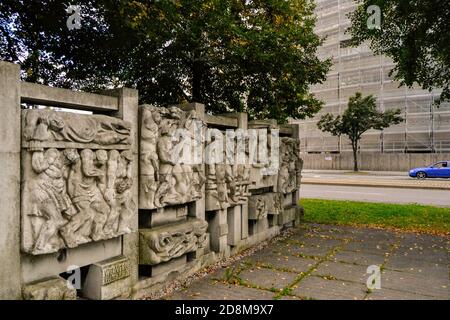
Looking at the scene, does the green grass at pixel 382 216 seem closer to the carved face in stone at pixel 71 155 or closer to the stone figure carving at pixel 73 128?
the stone figure carving at pixel 73 128

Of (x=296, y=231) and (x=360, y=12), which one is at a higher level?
(x=360, y=12)

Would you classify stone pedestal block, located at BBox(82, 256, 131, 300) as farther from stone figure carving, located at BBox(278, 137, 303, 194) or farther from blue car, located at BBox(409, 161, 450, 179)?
blue car, located at BBox(409, 161, 450, 179)

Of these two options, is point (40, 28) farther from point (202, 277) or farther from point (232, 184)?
point (202, 277)

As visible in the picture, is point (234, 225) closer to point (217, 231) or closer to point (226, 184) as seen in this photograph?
point (217, 231)

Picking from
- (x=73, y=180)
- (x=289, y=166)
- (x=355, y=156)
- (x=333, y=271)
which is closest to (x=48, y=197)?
(x=73, y=180)

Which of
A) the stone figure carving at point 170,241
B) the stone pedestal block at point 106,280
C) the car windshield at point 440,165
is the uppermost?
the car windshield at point 440,165

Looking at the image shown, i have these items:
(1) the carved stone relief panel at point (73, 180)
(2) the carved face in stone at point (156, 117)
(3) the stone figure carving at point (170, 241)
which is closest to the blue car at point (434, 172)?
(3) the stone figure carving at point (170, 241)

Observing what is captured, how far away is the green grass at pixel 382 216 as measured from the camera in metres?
9.68

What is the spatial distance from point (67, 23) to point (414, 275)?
8.03 m

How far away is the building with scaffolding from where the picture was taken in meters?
29.0

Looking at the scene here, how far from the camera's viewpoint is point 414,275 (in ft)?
18.6

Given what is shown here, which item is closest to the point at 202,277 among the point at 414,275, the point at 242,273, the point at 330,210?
the point at 242,273

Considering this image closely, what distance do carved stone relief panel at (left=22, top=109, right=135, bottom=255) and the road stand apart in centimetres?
1310

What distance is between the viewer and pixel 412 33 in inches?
353
